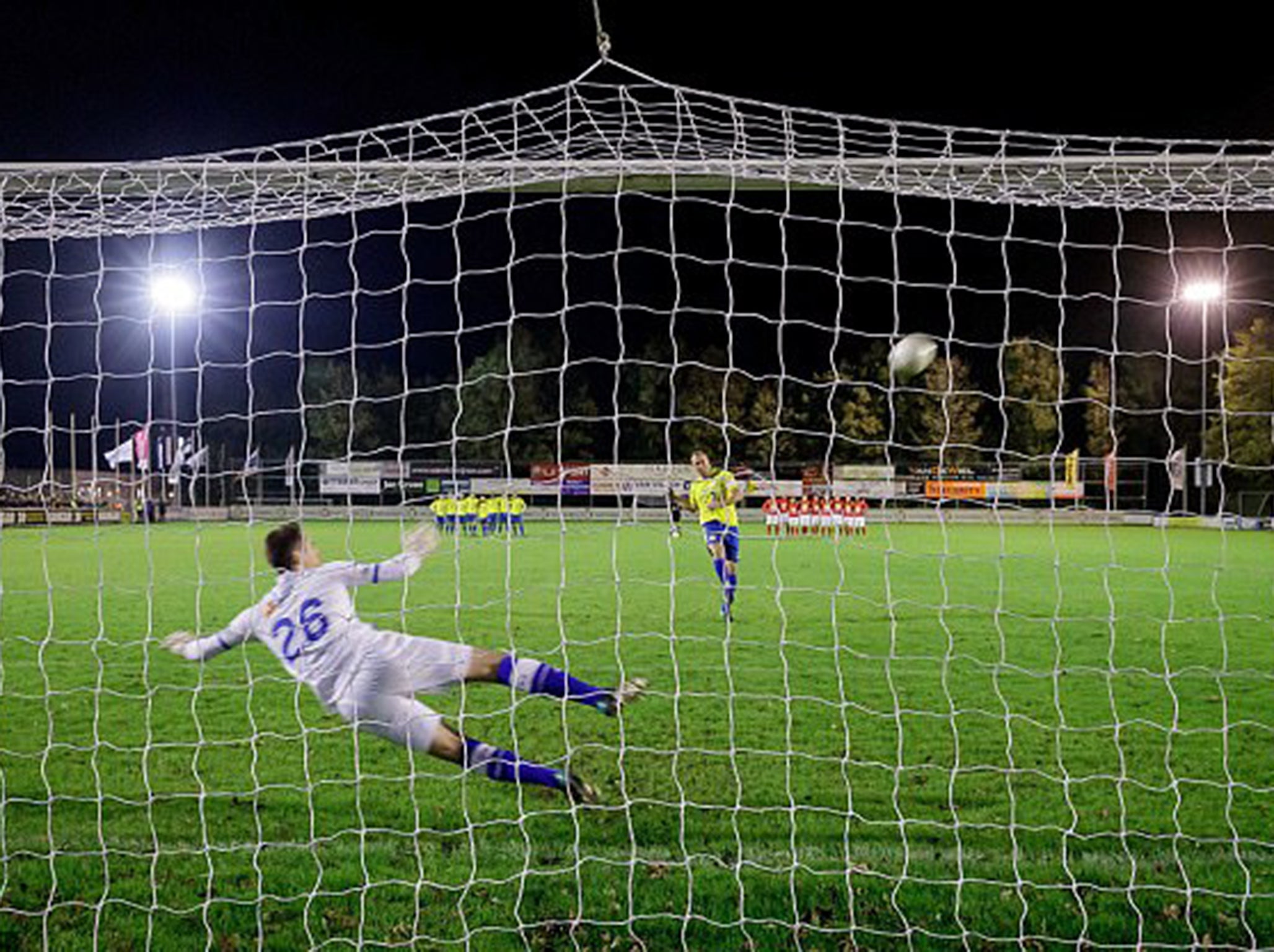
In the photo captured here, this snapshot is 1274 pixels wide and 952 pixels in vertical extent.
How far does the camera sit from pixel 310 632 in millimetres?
4836

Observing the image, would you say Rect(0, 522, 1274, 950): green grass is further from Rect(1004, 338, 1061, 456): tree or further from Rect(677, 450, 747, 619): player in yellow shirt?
Rect(1004, 338, 1061, 456): tree

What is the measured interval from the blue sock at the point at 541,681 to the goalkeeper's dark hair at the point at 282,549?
996mm

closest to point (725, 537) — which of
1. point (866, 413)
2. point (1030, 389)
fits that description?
point (866, 413)

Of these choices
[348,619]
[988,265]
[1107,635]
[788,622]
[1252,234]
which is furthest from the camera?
[988,265]

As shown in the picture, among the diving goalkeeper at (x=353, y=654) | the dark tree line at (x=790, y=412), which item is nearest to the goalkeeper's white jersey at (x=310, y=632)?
the diving goalkeeper at (x=353, y=654)

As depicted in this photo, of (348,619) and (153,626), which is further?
(153,626)

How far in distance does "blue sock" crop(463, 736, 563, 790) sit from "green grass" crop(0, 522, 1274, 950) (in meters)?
0.16

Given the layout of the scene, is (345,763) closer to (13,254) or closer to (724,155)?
(724,155)

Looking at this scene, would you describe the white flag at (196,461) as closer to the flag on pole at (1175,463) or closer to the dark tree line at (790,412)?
the flag on pole at (1175,463)

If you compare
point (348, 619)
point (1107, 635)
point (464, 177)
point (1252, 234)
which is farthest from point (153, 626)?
point (1252, 234)

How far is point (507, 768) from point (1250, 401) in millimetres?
32247

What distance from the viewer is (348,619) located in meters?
4.94

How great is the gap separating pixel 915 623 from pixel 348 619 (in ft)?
22.3

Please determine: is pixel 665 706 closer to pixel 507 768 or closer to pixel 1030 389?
pixel 507 768
